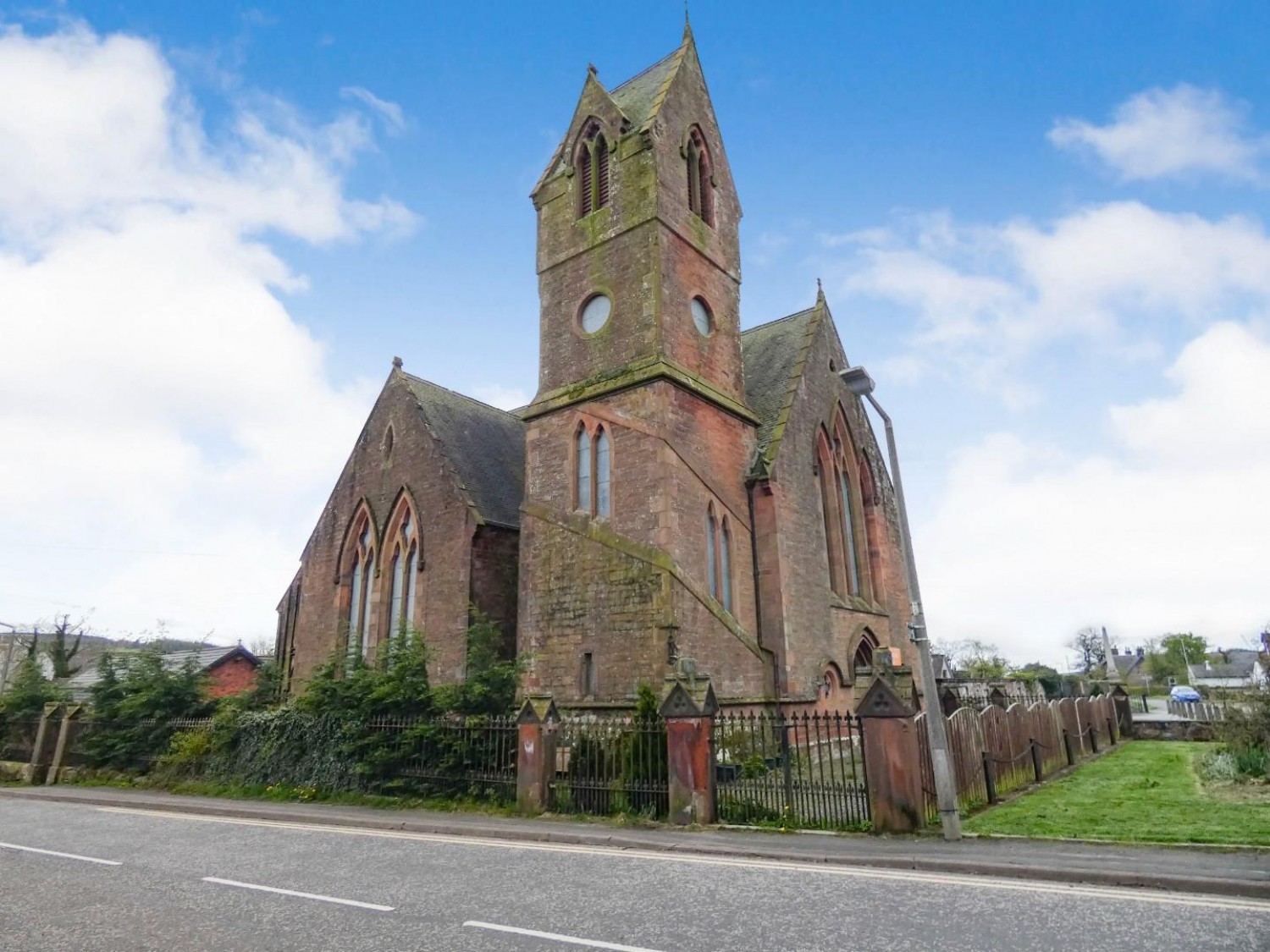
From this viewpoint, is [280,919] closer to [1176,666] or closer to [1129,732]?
[1129,732]

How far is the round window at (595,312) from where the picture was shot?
21.8m

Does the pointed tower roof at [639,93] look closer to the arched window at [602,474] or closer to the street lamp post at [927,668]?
the arched window at [602,474]

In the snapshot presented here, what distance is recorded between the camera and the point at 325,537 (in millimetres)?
27250

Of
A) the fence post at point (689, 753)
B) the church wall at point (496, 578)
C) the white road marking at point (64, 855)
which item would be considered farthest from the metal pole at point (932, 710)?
the church wall at point (496, 578)

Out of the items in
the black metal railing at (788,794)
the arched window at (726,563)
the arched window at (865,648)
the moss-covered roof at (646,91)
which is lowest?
the black metal railing at (788,794)

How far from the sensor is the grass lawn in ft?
32.6

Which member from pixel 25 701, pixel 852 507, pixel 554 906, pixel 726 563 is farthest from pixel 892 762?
pixel 25 701

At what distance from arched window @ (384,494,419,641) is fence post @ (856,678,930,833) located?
16208mm

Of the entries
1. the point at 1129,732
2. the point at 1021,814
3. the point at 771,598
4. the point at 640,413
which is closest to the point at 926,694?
the point at 1021,814

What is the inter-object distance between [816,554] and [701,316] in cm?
755

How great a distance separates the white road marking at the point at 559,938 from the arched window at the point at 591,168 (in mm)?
19812

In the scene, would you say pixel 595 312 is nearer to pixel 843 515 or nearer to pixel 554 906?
pixel 843 515

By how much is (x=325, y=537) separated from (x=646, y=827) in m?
19.0

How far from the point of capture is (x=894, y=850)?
9672 mm
